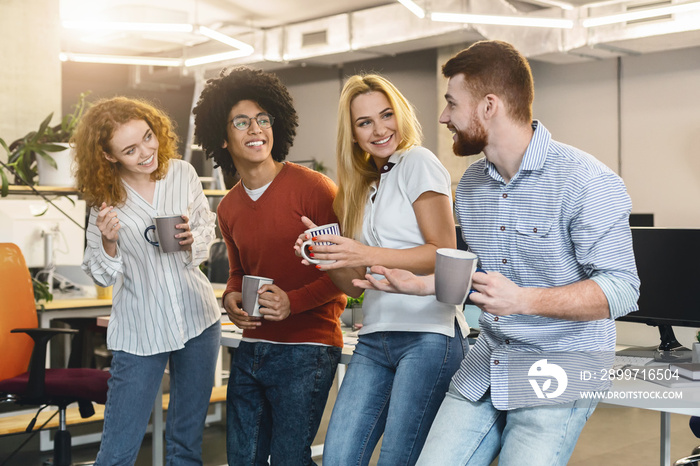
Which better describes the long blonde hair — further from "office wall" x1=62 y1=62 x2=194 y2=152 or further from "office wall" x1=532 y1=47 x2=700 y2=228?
"office wall" x1=62 y1=62 x2=194 y2=152

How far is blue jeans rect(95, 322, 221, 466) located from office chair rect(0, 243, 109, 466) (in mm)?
1060

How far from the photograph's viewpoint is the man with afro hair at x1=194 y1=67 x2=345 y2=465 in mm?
2168

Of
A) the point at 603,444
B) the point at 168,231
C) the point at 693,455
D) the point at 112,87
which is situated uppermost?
the point at 112,87

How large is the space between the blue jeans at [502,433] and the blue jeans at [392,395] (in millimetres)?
104

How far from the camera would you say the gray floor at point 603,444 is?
4.23 meters

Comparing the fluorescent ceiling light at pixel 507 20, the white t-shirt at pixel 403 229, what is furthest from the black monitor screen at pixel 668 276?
the fluorescent ceiling light at pixel 507 20

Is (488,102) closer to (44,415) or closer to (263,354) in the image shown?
(263,354)

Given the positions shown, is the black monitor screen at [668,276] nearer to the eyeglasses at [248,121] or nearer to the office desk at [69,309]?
the eyeglasses at [248,121]

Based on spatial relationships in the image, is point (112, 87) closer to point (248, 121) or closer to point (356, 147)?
point (248, 121)

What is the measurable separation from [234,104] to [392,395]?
98cm

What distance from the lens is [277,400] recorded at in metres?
2.18

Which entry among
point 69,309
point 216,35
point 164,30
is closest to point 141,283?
point 69,309

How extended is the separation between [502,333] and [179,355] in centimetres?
108

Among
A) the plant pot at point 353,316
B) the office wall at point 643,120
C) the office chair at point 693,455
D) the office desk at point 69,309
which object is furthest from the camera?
the office wall at point 643,120
